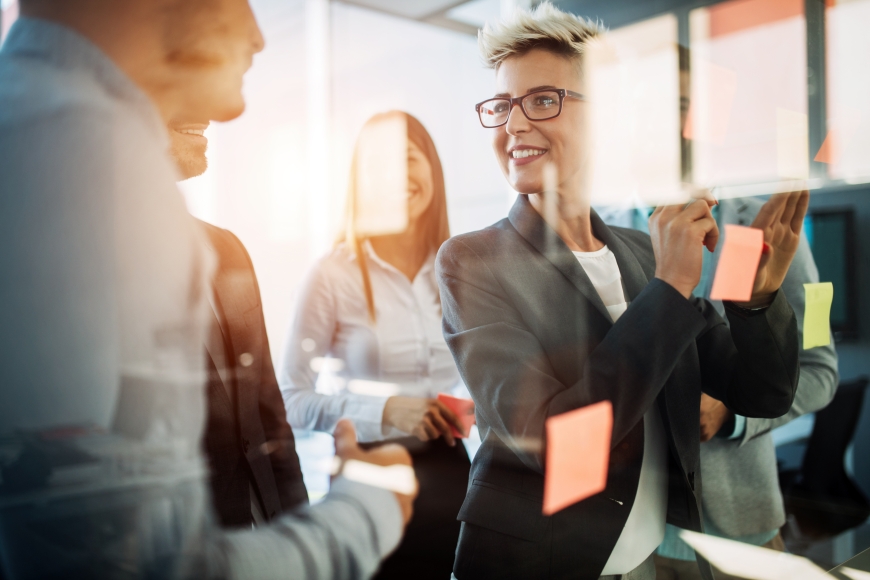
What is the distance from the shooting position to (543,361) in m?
1.10

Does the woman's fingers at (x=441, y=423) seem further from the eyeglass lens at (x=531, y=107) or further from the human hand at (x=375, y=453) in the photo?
the eyeglass lens at (x=531, y=107)

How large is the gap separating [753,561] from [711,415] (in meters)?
0.51

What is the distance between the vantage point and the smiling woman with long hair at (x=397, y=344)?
3.61ft

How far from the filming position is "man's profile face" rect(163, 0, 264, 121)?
832 mm

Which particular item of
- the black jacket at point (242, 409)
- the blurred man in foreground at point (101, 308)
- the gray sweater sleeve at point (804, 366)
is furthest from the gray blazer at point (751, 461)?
the blurred man in foreground at point (101, 308)

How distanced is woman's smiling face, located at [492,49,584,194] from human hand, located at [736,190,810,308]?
1.92ft

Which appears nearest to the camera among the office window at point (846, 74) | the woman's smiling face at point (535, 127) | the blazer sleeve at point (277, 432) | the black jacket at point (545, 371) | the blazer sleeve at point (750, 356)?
the blazer sleeve at point (277, 432)

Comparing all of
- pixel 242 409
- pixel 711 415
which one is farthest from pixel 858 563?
pixel 242 409

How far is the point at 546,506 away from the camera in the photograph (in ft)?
3.73

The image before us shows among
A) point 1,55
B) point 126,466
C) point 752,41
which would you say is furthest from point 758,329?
point 1,55

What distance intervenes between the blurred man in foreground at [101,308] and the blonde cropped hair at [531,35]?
56cm

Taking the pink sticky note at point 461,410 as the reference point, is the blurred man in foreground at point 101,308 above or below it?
above

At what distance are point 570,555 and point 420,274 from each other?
584mm

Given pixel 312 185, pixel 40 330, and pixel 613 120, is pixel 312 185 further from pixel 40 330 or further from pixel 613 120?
pixel 613 120
